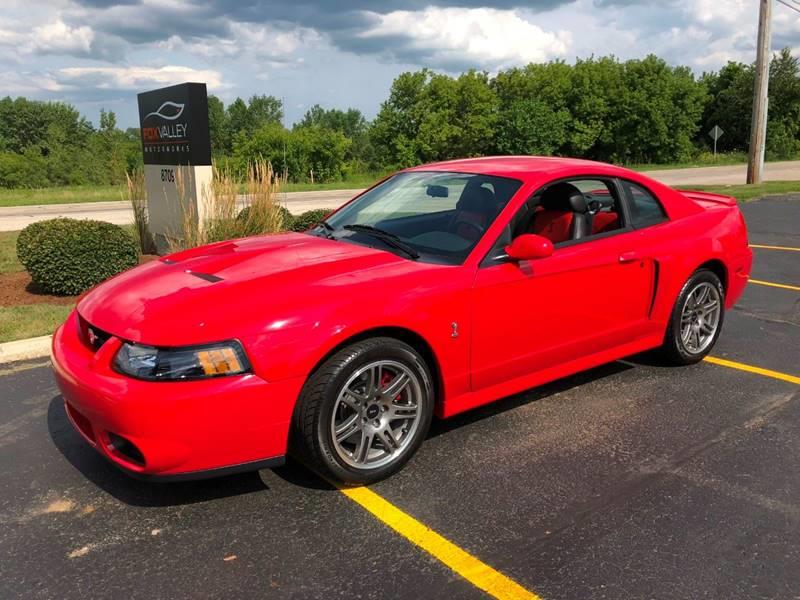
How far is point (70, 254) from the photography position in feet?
23.7

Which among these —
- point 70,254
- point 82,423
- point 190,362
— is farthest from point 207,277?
point 70,254

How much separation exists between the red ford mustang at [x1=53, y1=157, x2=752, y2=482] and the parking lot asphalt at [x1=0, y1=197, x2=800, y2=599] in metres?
0.29

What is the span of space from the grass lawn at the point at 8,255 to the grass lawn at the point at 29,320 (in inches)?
91.4

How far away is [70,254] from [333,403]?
5407 mm

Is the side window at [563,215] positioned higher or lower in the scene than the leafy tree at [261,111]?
lower

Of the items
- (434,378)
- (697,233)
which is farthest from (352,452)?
(697,233)

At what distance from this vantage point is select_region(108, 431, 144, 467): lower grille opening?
113 inches

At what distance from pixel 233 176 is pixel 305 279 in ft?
20.2

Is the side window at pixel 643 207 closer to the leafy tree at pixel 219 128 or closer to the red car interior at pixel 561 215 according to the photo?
the red car interior at pixel 561 215

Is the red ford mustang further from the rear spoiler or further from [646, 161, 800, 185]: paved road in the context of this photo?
[646, 161, 800, 185]: paved road

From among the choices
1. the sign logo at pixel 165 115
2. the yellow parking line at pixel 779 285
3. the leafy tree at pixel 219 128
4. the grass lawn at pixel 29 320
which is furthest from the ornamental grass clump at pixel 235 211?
the leafy tree at pixel 219 128

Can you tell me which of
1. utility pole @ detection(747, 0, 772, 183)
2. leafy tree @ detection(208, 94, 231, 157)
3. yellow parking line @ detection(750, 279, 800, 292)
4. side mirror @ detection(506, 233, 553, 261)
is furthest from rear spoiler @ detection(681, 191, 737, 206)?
leafy tree @ detection(208, 94, 231, 157)

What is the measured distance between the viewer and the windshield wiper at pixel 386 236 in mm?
3729

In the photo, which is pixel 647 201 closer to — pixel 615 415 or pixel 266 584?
pixel 615 415
